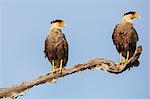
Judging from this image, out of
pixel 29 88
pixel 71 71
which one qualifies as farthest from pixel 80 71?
pixel 29 88

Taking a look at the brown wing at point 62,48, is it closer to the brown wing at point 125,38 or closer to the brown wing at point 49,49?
the brown wing at point 49,49

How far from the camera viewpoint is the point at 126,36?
1731 millimetres

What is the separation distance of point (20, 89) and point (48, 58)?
0.73ft

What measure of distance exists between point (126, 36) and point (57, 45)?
374mm

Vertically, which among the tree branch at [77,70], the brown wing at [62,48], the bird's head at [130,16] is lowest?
the tree branch at [77,70]

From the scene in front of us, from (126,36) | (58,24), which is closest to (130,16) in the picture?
(126,36)

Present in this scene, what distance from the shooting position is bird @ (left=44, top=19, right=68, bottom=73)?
1720mm

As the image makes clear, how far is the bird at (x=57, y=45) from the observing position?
1720mm

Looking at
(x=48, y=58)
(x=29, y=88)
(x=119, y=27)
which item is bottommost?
(x=29, y=88)

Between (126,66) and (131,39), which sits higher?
(131,39)

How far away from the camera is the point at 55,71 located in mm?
1736

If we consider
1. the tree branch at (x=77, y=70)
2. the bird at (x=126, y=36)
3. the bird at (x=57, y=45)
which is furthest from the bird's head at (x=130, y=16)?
the bird at (x=57, y=45)

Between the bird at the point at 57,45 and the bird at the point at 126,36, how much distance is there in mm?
275

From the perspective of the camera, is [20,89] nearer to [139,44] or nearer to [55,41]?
[55,41]
